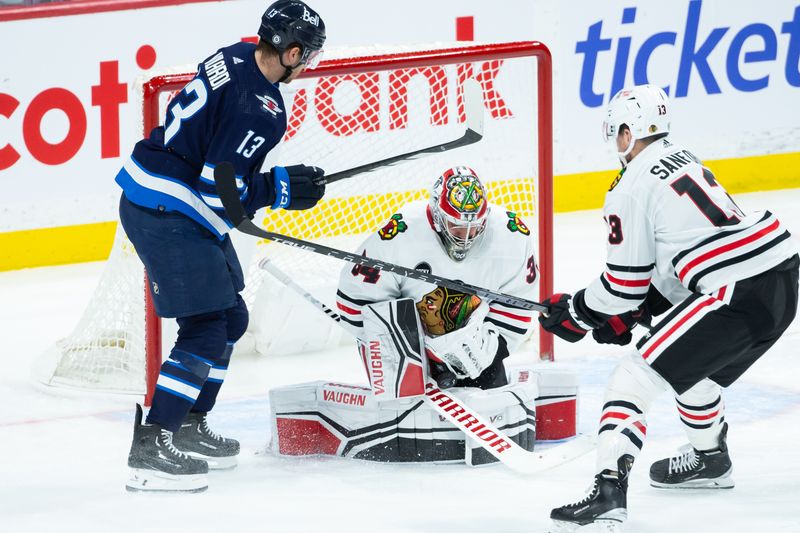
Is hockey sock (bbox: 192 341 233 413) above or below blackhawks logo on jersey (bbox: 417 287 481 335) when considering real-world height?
below

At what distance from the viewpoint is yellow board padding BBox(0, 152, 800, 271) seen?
5.43 meters

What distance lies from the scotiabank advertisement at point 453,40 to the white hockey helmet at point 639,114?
312cm

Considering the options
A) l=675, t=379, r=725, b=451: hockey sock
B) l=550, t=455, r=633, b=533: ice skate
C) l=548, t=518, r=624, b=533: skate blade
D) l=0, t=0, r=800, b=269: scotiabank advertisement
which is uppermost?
l=0, t=0, r=800, b=269: scotiabank advertisement

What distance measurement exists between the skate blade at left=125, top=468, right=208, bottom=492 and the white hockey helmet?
52.5 inches

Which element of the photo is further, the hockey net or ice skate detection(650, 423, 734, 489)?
the hockey net

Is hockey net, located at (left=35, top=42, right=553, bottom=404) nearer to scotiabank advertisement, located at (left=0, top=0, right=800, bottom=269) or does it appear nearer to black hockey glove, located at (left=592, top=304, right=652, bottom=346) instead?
scotiabank advertisement, located at (left=0, top=0, right=800, bottom=269)

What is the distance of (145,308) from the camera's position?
4.61 metres

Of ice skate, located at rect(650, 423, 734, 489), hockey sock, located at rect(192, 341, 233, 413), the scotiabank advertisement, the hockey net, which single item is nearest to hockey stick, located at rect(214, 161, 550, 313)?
hockey sock, located at rect(192, 341, 233, 413)

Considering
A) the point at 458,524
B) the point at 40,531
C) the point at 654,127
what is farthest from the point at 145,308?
the point at 654,127

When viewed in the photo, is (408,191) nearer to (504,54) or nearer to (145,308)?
(504,54)

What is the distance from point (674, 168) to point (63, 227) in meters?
3.61

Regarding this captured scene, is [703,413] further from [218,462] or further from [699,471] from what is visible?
[218,462]

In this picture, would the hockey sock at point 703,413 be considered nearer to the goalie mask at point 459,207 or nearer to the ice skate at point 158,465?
the goalie mask at point 459,207

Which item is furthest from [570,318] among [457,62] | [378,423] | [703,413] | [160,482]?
[457,62]
